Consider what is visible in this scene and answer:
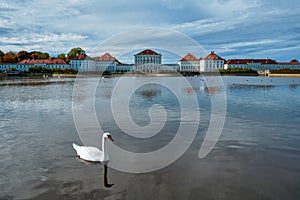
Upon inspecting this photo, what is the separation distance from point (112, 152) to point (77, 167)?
1.22 m

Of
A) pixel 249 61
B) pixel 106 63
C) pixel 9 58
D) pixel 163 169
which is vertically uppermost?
pixel 249 61

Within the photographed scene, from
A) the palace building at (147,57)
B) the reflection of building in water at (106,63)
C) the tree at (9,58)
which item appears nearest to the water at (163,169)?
the reflection of building in water at (106,63)

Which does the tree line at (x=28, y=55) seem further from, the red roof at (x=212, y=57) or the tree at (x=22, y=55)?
the red roof at (x=212, y=57)

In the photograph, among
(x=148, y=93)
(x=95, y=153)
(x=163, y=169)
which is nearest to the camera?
(x=163, y=169)

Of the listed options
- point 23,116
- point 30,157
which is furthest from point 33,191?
point 23,116

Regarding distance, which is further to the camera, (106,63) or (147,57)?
(147,57)

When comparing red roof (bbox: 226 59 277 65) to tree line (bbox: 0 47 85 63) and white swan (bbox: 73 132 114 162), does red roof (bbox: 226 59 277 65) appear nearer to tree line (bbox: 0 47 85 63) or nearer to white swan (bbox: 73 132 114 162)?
tree line (bbox: 0 47 85 63)

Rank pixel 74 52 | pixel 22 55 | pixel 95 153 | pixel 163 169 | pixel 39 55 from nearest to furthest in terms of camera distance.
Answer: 1. pixel 163 169
2. pixel 95 153
3. pixel 22 55
4. pixel 39 55
5. pixel 74 52

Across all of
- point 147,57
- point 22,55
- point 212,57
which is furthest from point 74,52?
point 212,57

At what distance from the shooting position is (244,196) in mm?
4539

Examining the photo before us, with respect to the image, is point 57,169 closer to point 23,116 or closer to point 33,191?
point 33,191

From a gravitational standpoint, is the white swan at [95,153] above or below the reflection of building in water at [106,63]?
below

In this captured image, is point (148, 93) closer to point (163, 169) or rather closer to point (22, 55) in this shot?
point (163, 169)

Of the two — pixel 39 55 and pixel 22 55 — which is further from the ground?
pixel 39 55
